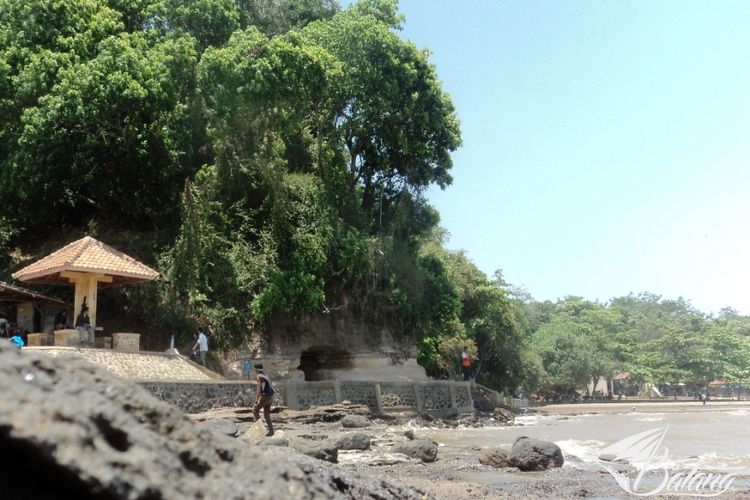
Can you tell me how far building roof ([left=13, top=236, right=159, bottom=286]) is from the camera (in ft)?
54.4

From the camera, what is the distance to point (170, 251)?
21562 mm

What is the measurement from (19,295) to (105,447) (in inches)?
787

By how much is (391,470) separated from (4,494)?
8361 mm

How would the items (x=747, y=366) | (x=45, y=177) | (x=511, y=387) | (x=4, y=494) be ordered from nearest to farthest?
(x=4, y=494), (x=45, y=177), (x=511, y=387), (x=747, y=366)

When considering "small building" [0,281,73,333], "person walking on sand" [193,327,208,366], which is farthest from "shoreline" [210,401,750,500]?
"small building" [0,281,73,333]

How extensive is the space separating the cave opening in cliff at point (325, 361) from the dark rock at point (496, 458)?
13754mm

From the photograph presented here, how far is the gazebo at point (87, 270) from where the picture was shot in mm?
16672

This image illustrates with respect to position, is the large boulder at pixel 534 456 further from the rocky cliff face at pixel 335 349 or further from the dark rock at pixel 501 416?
the dark rock at pixel 501 416

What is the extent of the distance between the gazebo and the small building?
1.99 metres

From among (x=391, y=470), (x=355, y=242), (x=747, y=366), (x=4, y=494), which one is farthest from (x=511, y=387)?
(x=4, y=494)

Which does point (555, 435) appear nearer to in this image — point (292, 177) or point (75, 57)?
point (292, 177)

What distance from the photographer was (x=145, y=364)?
16.2m

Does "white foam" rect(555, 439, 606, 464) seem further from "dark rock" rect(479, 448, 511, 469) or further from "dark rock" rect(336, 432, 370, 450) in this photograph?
"dark rock" rect(336, 432, 370, 450)

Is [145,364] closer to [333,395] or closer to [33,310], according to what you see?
[33,310]
